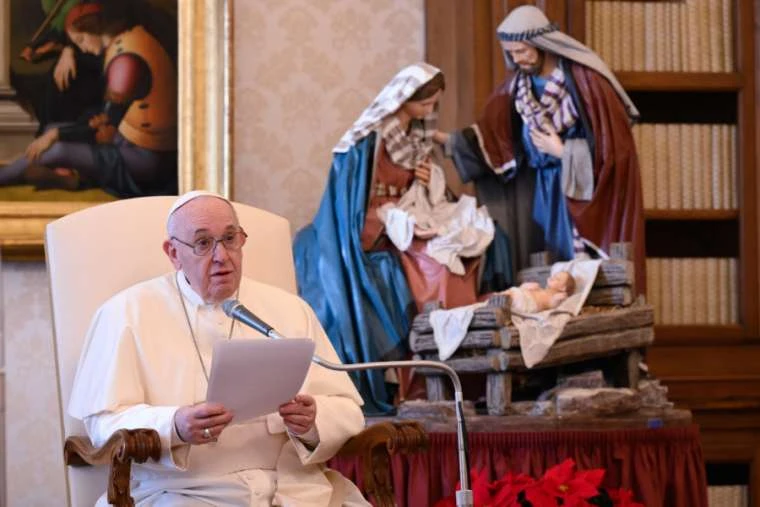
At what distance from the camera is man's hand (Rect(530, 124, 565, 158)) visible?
5.17 metres

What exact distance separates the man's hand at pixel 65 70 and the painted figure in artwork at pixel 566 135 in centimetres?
153

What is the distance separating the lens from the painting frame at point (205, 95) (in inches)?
221

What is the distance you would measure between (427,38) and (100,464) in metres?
3.08

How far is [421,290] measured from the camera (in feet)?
16.8

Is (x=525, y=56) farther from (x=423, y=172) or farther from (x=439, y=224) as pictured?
(x=439, y=224)

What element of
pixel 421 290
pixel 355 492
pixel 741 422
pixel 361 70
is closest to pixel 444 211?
pixel 421 290

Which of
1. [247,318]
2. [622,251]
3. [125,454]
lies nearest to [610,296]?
[622,251]

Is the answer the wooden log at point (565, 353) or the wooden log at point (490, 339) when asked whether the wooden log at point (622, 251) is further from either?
the wooden log at point (490, 339)

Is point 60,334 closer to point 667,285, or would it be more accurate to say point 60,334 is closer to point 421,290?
point 421,290

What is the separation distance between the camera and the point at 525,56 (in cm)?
513

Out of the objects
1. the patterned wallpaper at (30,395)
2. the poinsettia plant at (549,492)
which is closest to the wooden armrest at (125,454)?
the poinsettia plant at (549,492)

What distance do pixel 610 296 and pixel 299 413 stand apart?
1.81m

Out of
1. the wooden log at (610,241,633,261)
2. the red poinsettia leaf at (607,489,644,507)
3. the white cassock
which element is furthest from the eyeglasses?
the wooden log at (610,241,633,261)

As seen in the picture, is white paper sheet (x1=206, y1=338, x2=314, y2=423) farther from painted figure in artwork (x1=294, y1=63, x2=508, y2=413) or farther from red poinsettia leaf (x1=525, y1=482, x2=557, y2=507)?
painted figure in artwork (x1=294, y1=63, x2=508, y2=413)
